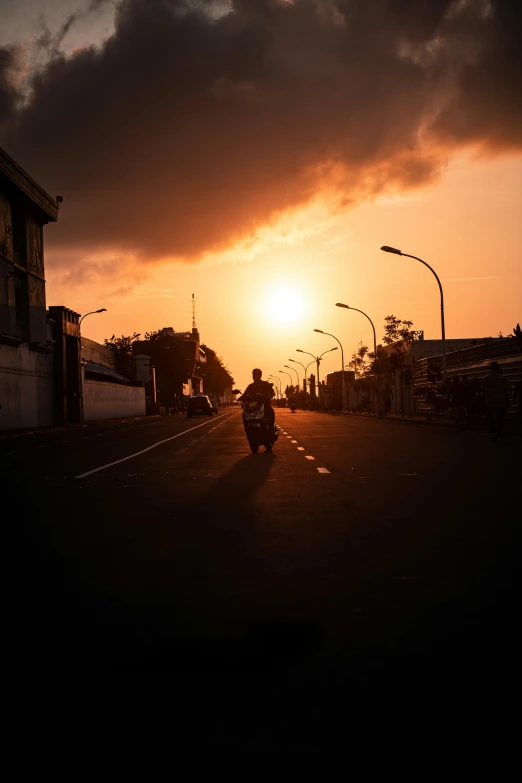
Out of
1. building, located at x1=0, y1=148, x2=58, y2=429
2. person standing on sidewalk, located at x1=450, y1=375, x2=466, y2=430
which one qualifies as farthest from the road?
building, located at x1=0, y1=148, x2=58, y2=429

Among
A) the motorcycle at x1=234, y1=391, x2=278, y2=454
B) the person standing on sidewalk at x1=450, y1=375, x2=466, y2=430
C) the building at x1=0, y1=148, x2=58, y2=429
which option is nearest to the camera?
the motorcycle at x1=234, y1=391, x2=278, y2=454

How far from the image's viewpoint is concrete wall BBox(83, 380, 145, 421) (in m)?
64.6

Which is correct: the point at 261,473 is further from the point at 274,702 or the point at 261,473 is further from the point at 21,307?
the point at 21,307

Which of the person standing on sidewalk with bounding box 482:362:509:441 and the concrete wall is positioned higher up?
the concrete wall

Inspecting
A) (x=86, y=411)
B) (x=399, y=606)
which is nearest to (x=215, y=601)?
(x=399, y=606)

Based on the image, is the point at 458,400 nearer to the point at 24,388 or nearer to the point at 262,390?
the point at 262,390

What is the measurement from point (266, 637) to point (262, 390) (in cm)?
1610

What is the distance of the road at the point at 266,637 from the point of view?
3227 mm

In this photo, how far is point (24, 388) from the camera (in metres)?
47.9

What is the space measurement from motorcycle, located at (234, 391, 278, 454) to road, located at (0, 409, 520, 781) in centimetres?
981

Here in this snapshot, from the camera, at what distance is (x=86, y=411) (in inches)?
2499

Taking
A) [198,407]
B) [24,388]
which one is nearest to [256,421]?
[24,388]

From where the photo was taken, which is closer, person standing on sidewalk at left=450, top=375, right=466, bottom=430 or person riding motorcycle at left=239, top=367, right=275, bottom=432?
person riding motorcycle at left=239, top=367, right=275, bottom=432

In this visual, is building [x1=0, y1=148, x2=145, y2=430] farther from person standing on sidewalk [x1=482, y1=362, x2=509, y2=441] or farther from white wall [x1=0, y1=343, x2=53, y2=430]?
person standing on sidewalk [x1=482, y1=362, x2=509, y2=441]
